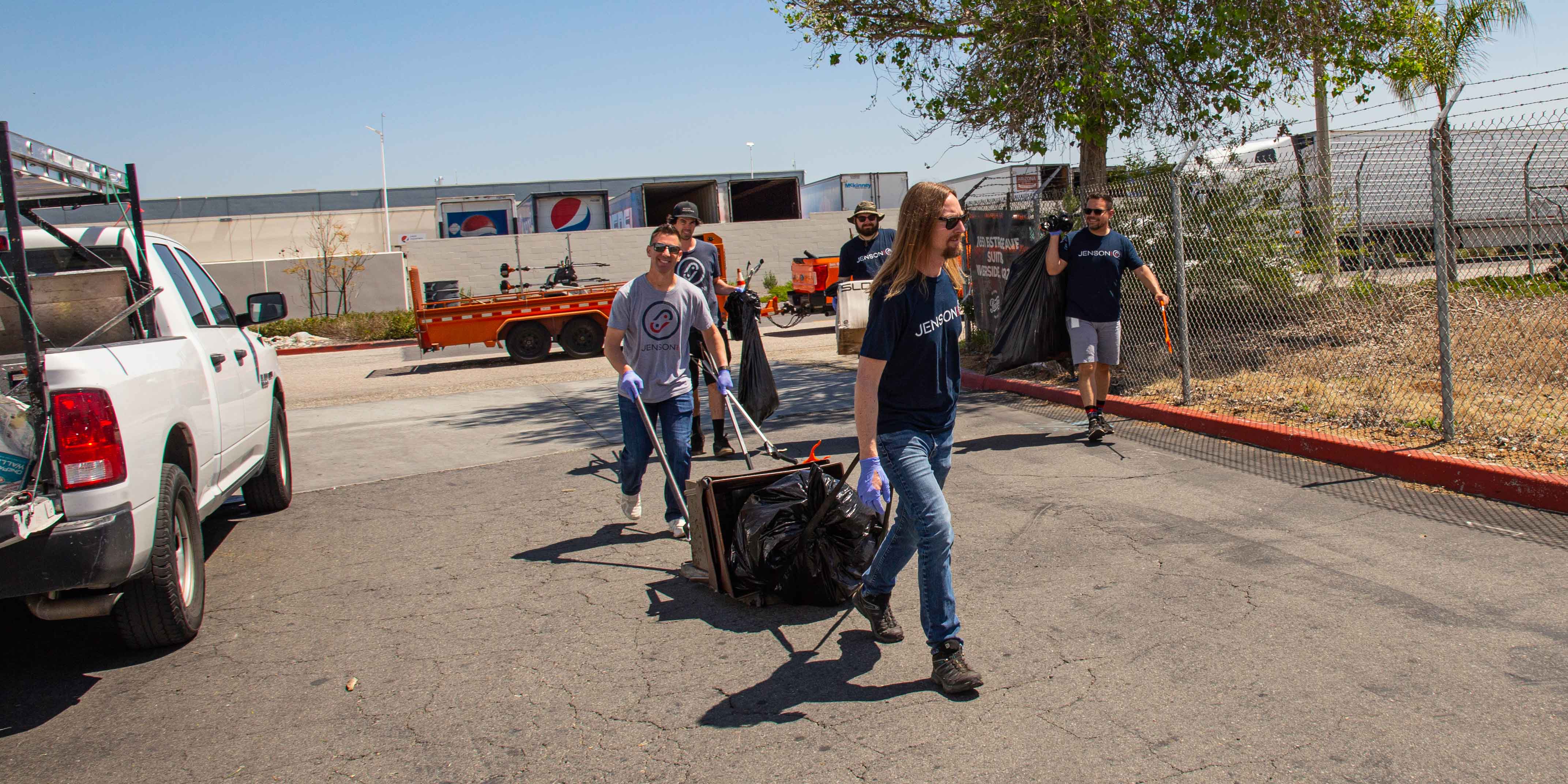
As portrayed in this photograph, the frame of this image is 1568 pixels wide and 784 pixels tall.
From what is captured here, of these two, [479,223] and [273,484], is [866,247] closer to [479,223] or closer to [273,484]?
[273,484]

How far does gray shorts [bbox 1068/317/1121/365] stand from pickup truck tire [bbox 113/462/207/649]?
19.0ft

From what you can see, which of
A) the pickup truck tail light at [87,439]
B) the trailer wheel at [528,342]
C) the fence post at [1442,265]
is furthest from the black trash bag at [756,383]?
the trailer wheel at [528,342]

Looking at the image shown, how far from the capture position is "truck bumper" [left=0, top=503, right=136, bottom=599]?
11.9ft

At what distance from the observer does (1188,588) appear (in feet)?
15.0

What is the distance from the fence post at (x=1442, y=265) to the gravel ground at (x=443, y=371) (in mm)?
8312

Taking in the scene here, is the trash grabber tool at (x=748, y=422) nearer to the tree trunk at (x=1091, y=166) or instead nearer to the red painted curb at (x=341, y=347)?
the tree trunk at (x=1091, y=166)

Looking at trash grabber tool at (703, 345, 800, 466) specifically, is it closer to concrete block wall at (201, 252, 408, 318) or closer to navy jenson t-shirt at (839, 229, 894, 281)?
navy jenson t-shirt at (839, 229, 894, 281)

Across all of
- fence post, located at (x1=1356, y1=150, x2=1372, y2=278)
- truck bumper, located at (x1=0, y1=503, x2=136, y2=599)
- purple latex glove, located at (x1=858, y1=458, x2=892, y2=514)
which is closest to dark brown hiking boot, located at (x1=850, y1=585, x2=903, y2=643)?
purple latex glove, located at (x1=858, y1=458, x2=892, y2=514)

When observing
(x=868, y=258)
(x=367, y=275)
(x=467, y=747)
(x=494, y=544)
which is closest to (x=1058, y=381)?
(x=868, y=258)

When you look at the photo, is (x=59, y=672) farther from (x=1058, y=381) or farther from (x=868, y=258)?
(x=1058, y=381)

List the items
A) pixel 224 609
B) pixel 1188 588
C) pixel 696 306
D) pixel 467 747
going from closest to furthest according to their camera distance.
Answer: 1. pixel 467 747
2. pixel 1188 588
3. pixel 224 609
4. pixel 696 306

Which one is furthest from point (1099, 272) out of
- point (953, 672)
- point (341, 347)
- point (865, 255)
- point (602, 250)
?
point (602, 250)

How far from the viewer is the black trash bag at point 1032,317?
876 centimetres

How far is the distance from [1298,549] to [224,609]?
16.8 ft
